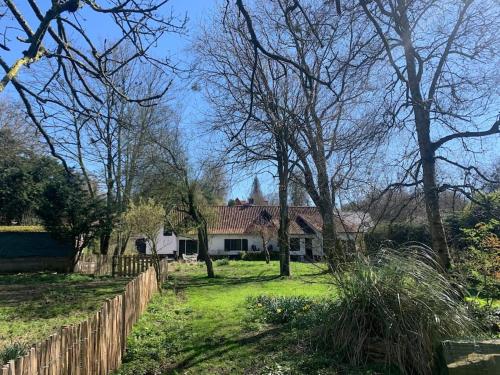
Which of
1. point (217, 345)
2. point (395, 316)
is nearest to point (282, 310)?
point (217, 345)

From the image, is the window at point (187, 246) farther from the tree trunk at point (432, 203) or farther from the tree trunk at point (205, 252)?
the tree trunk at point (432, 203)

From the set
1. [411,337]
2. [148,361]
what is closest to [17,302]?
[148,361]

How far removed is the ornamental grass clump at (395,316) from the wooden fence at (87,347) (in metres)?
3.05

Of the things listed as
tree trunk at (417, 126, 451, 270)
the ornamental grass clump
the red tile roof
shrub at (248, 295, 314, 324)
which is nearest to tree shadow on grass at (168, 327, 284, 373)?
shrub at (248, 295, 314, 324)

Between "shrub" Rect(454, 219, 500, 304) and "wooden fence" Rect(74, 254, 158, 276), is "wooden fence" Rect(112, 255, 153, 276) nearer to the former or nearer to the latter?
"wooden fence" Rect(74, 254, 158, 276)

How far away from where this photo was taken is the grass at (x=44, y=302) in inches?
392

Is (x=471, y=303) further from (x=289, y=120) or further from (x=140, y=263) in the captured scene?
(x=140, y=263)

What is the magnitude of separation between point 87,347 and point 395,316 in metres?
3.99

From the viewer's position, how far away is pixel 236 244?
2082 inches

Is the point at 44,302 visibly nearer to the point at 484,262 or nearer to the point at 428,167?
the point at 428,167

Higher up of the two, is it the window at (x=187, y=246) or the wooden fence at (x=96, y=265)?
the window at (x=187, y=246)

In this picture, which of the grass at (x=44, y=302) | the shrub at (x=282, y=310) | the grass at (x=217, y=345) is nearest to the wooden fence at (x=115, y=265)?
the grass at (x=44, y=302)

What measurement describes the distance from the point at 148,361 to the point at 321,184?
7.53 meters

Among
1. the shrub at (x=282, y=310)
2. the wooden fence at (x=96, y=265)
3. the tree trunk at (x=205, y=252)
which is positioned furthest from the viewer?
the tree trunk at (x=205, y=252)
